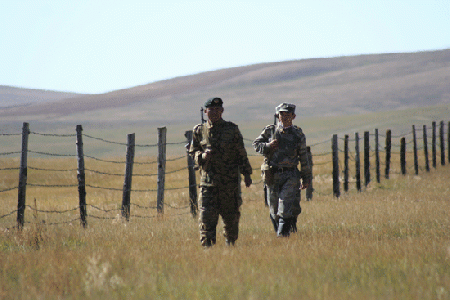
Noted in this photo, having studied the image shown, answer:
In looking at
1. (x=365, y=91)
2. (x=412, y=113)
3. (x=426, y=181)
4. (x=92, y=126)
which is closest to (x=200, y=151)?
(x=426, y=181)

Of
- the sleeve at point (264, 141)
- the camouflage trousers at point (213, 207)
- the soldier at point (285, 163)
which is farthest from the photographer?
the soldier at point (285, 163)

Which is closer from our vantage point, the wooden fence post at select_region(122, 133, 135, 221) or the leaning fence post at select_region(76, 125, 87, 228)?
the leaning fence post at select_region(76, 125, 87, 228)

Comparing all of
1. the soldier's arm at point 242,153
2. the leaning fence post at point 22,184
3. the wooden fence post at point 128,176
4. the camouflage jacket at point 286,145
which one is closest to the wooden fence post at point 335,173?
the wooden fence post at point 128,176

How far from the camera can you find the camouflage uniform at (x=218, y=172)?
22.8 feet

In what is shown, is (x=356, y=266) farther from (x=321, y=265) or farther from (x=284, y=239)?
(x=284, y=239)

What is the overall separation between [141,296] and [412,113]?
78.6 m

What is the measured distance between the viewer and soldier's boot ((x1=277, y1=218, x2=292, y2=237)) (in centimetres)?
782

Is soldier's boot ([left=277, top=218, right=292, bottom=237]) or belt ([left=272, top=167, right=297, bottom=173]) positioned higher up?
belt ([left=272, top=167, right=297, bottom=173])

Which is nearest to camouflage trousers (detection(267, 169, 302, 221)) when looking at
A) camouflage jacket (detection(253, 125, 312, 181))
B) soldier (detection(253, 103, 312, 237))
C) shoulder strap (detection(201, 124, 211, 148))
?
soldier (detection(253, 103, 312, 237))

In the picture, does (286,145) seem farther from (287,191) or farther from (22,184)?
(22,184)

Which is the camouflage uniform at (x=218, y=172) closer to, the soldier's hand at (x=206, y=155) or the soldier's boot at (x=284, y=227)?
the soldier's hand at (x=206, y=155)

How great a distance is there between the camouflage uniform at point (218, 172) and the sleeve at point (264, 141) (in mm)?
663

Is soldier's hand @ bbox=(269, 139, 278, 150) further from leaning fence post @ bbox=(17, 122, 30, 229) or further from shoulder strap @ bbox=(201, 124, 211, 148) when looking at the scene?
leaning fence post @ bbox=(17, 122, 30, 229)

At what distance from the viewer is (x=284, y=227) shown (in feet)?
25.7
